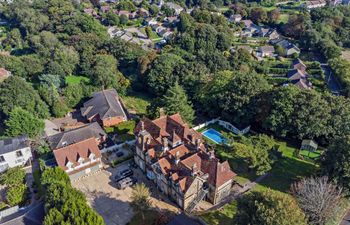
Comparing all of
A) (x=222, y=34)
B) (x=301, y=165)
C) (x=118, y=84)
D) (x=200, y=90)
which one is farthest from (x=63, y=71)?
(x=301, y=165)

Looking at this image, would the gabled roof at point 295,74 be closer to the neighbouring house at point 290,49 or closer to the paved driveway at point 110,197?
the neighbouring house at point 290,49

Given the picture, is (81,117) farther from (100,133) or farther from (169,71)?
(169,71)

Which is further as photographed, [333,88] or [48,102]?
[333,88]

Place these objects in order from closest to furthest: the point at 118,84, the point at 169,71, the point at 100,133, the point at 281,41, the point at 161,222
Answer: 1. the point at 161,222
2. the point at 100,133
3. the point at 169,71
4. the point at 118,84
5. the point at 281,41

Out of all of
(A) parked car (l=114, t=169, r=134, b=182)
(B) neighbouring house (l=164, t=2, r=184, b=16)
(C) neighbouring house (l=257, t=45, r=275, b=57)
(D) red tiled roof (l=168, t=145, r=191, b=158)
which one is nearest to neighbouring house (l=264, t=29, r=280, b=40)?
(C) neighbouring house (l=257, t=45, r=275, b=57)

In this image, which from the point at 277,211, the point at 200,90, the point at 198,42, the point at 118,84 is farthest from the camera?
the point at 198,42

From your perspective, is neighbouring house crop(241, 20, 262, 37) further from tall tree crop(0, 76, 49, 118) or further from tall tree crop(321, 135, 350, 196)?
tall tree crop(321, 135, 350, 196)
